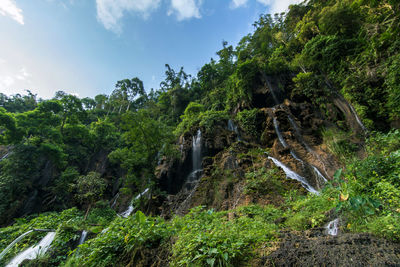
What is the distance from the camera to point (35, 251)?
4398 millimetres

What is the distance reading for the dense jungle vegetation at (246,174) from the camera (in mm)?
2232

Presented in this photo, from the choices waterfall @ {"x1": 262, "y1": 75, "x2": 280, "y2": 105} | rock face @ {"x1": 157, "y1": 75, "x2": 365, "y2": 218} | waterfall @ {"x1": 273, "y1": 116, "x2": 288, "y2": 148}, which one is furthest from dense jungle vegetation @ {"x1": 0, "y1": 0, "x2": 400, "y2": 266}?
waterfall @ {"x1": 273, "y1": 116, "x2": 288, "y2": 148}

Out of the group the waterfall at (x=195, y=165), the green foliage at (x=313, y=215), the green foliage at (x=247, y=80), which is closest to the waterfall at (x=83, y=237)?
the waterfall at (x=195, y=165)

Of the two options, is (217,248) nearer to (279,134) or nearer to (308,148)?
(308,148)

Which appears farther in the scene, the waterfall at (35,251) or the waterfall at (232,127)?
the waterfall at (232,127)

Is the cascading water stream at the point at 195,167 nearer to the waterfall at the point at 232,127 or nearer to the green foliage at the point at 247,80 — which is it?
the waterfall at the point at 232,127

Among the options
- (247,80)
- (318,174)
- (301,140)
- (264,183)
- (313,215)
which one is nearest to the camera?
(313,215)

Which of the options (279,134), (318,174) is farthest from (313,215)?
(279,134)

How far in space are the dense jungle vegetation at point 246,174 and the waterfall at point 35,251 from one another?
8.1 inches

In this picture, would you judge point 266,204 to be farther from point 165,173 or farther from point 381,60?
point 381,60

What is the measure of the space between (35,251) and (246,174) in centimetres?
716

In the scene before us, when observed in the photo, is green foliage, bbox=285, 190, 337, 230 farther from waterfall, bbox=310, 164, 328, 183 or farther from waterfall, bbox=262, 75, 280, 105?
waterfall, bbox=262, 75, 280, 105

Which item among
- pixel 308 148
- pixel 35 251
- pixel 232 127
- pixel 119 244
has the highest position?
pixel 232 127

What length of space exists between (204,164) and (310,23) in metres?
14.5
